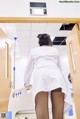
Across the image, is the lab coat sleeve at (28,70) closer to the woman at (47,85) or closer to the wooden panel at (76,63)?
the woman at (47,85)

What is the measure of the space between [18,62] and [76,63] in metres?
5.35

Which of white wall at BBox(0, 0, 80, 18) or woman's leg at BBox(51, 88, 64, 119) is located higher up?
white wall at BBox(0, 0, 80, 18)

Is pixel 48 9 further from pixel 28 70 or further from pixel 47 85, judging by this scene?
pixel 47 85

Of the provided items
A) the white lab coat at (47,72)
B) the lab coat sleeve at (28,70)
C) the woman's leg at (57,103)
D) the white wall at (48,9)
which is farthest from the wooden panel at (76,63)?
the woman's leg at (57,103)

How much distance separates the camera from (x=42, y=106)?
1902mm

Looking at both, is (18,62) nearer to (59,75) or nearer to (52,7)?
(52,7)

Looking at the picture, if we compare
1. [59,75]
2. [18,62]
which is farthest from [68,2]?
[18,62]

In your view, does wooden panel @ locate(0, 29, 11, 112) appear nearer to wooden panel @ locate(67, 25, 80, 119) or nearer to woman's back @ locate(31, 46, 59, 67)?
woman's back @ locate(31, 46, 59, 67)

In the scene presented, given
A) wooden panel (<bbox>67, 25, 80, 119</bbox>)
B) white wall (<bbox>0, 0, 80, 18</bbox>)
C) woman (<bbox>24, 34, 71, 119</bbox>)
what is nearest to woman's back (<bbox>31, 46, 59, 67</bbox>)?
woman (<bbox>24, 34, 71, 119</bbox>)

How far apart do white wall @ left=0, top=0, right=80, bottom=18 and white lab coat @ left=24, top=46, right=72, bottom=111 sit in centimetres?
85

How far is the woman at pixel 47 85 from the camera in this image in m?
1.93

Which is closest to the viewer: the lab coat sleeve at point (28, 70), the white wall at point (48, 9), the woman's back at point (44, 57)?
the woman's back at point (44, 57)

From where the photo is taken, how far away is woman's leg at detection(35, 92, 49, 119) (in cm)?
189

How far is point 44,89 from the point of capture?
1.96m
